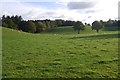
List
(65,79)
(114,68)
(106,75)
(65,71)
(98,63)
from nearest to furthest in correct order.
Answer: (65,79) < (106,75) < (65,71) < (114,68) < (98,63)

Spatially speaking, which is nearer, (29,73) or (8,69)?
(29,73)

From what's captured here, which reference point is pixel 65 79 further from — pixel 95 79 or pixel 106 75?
pixel 106 75

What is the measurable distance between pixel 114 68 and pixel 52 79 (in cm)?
526

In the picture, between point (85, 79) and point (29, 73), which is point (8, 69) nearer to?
point (29, 73)

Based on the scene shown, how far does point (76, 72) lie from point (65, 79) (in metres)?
1.81

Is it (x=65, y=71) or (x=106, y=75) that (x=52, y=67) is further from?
(x=106, y=75)

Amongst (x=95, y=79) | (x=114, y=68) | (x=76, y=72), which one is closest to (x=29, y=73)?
(x=76, y=72)

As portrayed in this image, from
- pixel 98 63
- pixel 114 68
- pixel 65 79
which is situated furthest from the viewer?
pixel 98 63

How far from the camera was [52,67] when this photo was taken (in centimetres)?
1755

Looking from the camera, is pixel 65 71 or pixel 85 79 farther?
pixel 65 71

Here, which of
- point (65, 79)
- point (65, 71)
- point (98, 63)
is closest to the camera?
point (65, 79)

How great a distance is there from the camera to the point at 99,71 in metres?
16.0

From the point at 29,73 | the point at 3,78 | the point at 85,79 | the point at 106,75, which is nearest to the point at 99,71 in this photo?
the point at 106,75

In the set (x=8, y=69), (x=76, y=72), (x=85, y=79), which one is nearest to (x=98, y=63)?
(x=76, y=72)
